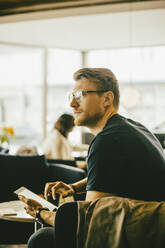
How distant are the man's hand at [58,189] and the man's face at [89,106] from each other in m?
0.46

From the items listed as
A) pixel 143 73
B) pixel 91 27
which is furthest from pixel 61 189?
pixel 143 73

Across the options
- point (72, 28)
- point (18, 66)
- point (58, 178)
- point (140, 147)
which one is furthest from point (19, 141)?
point (140, 147)

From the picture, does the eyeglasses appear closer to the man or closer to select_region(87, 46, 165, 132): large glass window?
the man

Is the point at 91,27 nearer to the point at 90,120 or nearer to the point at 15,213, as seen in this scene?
the point at 90,120

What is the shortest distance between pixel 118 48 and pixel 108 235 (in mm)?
5805

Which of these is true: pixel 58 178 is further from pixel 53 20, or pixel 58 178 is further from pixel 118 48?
pixel 118 48

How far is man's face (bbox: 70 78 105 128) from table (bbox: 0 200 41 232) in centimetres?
68

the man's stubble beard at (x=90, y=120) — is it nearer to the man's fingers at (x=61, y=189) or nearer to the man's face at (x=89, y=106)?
the man's face at (x=89, y=106)

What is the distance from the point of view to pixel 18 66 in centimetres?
652

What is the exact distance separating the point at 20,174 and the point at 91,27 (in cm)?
316

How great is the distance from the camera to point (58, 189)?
5.87 feet

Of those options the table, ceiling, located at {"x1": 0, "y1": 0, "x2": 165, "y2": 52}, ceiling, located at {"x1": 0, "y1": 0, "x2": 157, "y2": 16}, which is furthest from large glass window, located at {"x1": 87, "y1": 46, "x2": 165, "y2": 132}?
the table

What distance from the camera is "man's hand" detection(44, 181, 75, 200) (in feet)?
5.75

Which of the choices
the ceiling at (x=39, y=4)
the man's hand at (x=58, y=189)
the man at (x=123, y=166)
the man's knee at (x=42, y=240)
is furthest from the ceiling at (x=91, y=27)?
the man's knee at (x=42, y=240)
